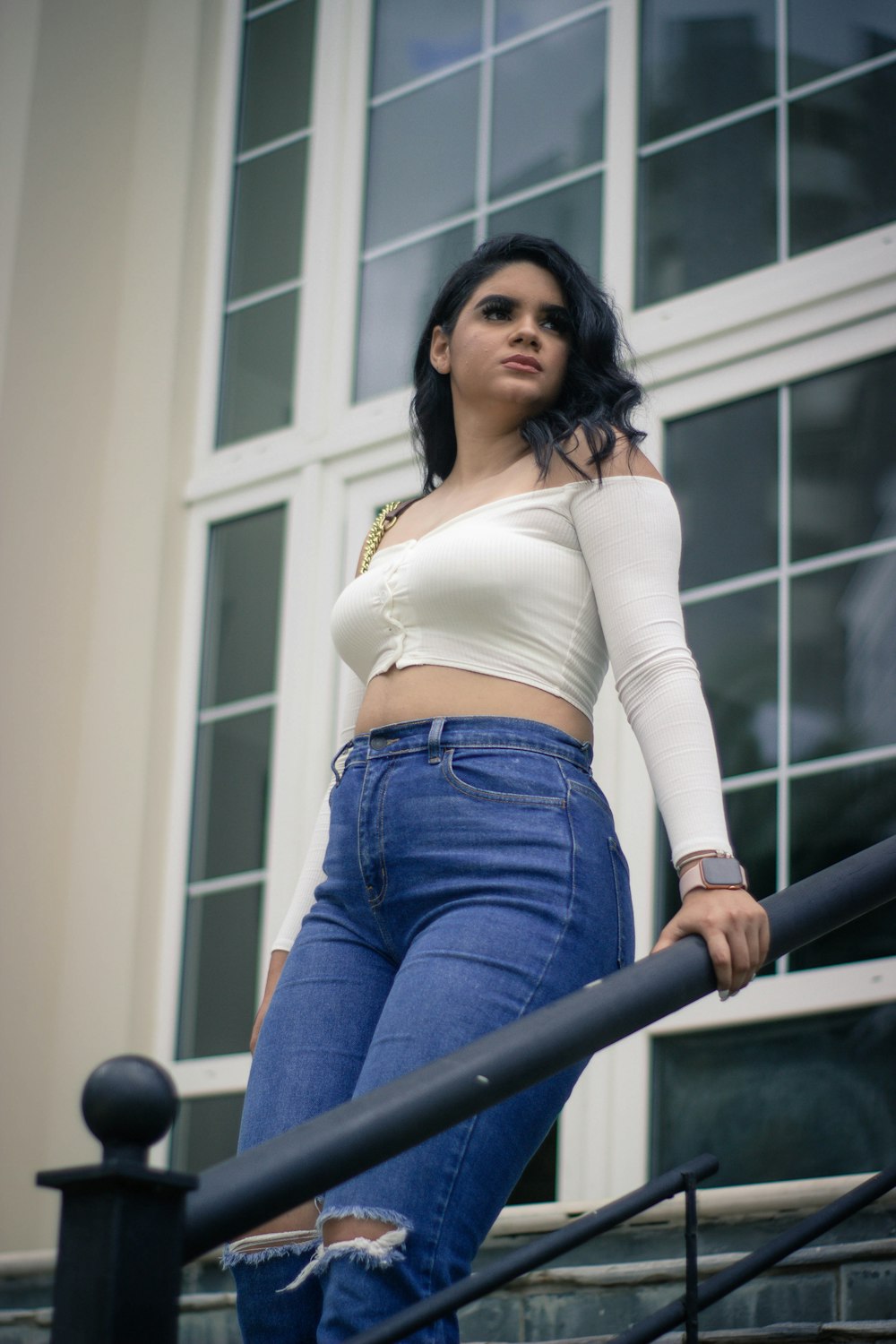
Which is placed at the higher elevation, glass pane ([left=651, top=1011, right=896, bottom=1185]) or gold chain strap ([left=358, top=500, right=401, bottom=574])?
gold chain strap ([left=358, top=500, right=401, bottom=574])

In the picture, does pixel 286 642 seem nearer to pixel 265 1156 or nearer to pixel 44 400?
pixel 44 400

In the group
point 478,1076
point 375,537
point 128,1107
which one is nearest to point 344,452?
point 375,537

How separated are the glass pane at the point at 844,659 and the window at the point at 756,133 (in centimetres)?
88

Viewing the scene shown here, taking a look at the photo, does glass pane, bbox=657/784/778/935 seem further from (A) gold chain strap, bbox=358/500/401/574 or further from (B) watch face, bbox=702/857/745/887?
(B) watch face, bbox=702/857/745/887

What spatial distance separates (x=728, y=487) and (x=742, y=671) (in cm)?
45

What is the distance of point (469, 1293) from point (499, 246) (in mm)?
1280

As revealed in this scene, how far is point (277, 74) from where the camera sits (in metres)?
5.27

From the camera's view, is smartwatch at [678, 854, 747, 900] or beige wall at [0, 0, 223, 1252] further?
beige wall at [0, 0, 223, 1252]

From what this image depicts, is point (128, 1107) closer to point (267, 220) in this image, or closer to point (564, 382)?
point (564, 382)

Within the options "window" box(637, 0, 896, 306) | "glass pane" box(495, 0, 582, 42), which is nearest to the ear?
"window" box(637, 0, 896, 306)

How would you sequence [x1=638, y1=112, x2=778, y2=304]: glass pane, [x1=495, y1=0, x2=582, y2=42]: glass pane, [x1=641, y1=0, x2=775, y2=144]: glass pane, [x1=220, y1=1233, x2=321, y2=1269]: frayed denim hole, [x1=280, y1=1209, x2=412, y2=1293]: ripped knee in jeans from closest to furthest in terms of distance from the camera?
[x1=280, y1=1209, x2=412, y2=1293]: ripped knee in jeans
[x1=220, y1=1233, x2=321, y2=1269]: frayed denim hole
[x1=638, y1=112, x2=778, y2=304]: glass pane
[x1=641, y1=0, x2=775, y2=144]: glass pane
[x1=495, y1=0, x2=582, y2=42]: glass pane

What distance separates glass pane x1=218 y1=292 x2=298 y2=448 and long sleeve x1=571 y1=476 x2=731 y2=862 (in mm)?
3214

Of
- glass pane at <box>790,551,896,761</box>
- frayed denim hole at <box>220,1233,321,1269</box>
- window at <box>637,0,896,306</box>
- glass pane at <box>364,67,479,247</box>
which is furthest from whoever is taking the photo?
glass pane at <box>364,67,479,247</box>

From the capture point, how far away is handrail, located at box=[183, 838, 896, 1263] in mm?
1092
